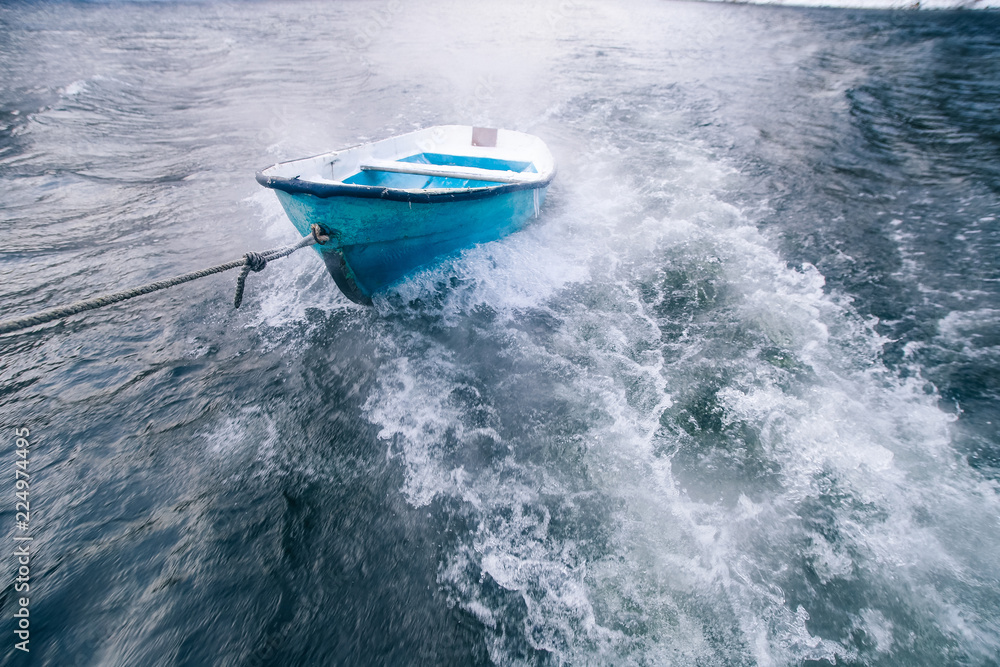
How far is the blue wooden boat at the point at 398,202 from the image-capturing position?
5074 mm

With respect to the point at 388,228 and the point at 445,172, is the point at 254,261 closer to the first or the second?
the point at 388,228

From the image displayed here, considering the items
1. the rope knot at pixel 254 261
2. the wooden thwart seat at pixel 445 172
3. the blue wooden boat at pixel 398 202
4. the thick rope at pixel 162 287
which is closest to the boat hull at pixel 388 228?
the blue wooden boat at pixel 398 202

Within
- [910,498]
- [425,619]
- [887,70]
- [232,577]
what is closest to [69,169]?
[232,577]

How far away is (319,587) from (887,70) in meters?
27.0

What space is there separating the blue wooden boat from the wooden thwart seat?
18 millimetres

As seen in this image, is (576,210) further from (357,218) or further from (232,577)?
(232,577)

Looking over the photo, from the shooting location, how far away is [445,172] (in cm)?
684

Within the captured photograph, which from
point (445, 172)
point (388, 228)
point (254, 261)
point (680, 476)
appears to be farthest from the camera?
point (445, 172)

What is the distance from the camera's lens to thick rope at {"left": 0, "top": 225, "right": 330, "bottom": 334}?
2.56 metres

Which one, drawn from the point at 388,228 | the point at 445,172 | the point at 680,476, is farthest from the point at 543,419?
the point at 445,172

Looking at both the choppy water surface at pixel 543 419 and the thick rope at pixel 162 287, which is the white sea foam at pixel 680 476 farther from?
the thick rope at pixel 162 287

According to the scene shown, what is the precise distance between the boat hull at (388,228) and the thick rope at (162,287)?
0.31 m

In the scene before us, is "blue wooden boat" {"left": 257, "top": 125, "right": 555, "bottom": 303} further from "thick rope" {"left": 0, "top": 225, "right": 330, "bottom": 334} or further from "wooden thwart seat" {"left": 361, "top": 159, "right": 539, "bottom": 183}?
"thick rope" {"left": 0, "top": 225, "right": 330, "bottom": 334}

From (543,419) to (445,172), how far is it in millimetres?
4655
